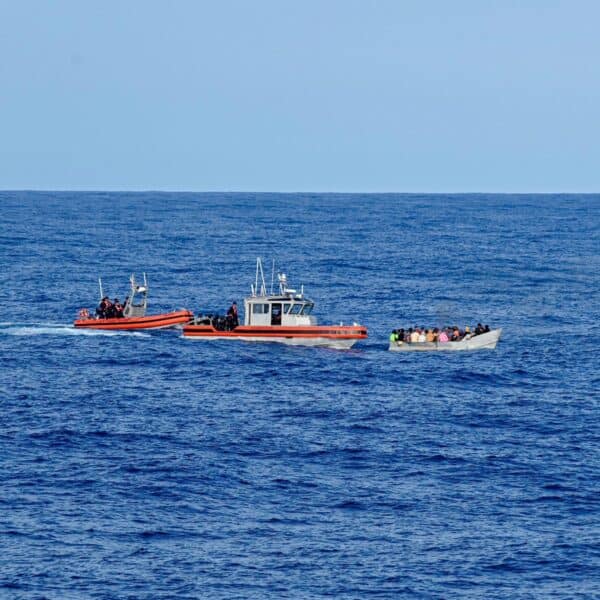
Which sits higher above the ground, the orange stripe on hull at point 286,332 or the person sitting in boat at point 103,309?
the person sitting in boat at point 103,309

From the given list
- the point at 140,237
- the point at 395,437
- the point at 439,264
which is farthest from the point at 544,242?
the point at 395,437

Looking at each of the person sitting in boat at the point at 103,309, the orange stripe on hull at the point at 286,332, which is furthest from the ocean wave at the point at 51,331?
the orange stripe on hull at the point at 286,332

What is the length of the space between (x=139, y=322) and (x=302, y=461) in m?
37.7

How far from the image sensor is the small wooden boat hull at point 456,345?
89.4 m

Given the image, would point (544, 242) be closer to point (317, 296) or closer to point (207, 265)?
point (207, 265)

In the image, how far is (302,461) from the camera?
6112cm

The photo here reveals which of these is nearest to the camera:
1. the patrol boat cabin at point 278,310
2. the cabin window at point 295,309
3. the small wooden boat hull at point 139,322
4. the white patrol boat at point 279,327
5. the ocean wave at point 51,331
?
the white patrol boat at point 279,327

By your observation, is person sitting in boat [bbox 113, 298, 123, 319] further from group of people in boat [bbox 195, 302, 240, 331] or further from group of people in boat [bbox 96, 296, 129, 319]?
group of people in boat [bbox 195, 302, 240, 331]

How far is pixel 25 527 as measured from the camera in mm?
51531

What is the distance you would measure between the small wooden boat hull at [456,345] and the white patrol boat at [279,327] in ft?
9.13

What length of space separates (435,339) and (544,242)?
9944 cm

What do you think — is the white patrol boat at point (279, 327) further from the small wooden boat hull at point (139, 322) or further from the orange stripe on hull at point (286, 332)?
the small wooden boat hull at point (139, 322)

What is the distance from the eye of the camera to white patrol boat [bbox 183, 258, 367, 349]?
90.0 meters

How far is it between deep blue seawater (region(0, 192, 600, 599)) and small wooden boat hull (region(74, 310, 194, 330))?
63.8 inches
